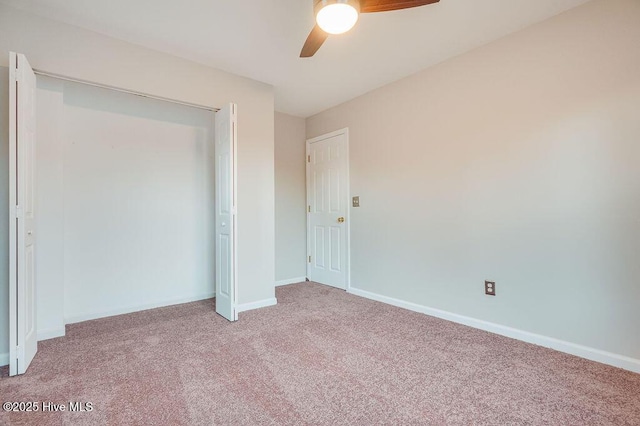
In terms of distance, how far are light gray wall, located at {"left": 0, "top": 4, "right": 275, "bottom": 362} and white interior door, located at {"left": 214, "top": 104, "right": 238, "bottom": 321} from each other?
208 mm

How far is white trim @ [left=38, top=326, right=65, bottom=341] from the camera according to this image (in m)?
2.51

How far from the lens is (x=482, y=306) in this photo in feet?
8.80

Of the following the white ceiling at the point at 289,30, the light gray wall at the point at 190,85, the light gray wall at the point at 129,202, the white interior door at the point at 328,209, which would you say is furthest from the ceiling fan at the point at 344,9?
the light gray wall at the point at 129,202

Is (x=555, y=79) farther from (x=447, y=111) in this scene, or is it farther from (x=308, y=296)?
(x=308, y=296)

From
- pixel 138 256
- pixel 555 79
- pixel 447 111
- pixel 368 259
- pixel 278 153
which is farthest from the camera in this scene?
pixel 278 153

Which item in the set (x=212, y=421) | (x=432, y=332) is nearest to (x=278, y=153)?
(x=432, y=332)

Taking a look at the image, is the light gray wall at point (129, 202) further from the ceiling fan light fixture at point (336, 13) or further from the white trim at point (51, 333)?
the ceiling fan light fixture at point (336, 13)

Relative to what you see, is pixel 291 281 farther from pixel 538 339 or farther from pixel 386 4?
pixel 386 4

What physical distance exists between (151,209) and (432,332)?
10.5 ft

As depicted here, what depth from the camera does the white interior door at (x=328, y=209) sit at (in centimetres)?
405

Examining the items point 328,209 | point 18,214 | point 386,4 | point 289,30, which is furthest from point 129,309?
point 386,4

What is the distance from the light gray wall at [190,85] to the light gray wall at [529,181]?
140cm

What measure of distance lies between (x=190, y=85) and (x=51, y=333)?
250 centimetres

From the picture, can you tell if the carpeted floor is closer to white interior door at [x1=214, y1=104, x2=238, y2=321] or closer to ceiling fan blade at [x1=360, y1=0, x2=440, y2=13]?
Answer: white interior door at [x1=214, y1=104, x2=238, y2=321]
